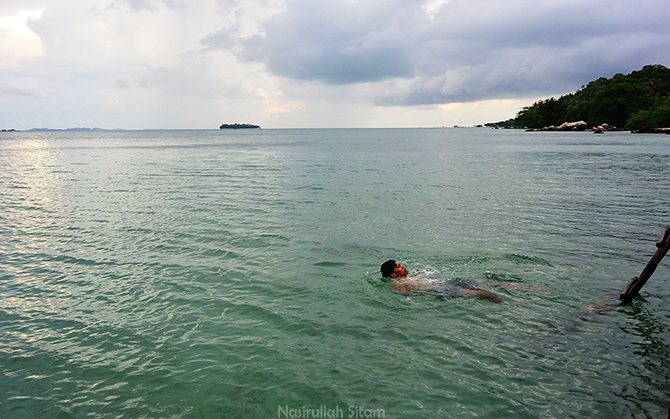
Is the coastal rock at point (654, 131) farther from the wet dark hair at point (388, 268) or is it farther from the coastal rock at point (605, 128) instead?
the wet dark hair at point (388, 268)

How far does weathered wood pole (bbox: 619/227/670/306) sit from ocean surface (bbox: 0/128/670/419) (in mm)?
332

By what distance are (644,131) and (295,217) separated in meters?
141

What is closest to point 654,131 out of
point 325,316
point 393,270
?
point 393,270

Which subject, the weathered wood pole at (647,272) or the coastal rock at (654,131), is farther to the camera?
the coastal rock at (654,131)

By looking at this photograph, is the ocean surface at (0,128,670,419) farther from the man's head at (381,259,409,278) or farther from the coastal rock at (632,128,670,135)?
the coastal rock at (632,128,670,135)

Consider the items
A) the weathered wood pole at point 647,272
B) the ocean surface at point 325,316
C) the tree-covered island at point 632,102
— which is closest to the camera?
the ocean surface at point 325,316

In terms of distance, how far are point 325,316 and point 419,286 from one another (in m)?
3.41

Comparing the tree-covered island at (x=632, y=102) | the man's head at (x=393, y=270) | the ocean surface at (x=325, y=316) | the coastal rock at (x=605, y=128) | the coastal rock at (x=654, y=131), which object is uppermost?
the tree-covered island at (x=632, y=102)

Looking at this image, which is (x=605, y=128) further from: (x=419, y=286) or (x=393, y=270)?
(x=393, y=270)

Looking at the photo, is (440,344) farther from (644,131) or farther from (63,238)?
(644,131)

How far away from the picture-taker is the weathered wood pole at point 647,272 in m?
8.72

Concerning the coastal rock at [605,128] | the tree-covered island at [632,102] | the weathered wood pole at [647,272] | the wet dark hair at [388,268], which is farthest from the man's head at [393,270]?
the coastal rock at [605,128]

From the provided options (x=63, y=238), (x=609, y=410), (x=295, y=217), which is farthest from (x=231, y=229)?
(x=609, y=410)

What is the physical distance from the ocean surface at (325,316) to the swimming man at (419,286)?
40 cm
